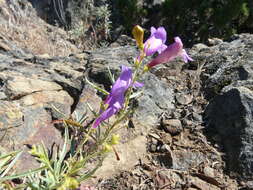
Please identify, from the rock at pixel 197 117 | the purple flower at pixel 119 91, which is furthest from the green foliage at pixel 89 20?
the purple flower at pixel 119 91

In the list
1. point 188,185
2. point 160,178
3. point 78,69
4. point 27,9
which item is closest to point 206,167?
point 188,185

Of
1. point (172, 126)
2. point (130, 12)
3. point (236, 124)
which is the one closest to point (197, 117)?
point (172, 126)

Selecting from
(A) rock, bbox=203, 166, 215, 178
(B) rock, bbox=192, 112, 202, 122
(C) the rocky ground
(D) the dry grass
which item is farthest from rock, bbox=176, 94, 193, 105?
(D) the dry grass

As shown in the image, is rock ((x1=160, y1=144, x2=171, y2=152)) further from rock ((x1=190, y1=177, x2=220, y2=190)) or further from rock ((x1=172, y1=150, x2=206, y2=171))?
rock ((x1=190, y1=177, x2=220, y2=190))

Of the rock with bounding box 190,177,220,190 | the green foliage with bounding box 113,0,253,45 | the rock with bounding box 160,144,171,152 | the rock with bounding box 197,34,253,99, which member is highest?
the green foliage with bounding box 113,0,253,45

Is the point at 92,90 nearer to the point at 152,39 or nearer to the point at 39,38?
the point at 152,39

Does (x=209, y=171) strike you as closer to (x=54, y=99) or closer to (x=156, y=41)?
(x=156, y=41)

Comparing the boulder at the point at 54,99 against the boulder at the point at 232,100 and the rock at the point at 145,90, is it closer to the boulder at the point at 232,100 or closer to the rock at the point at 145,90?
the rock at the point at 145,90
